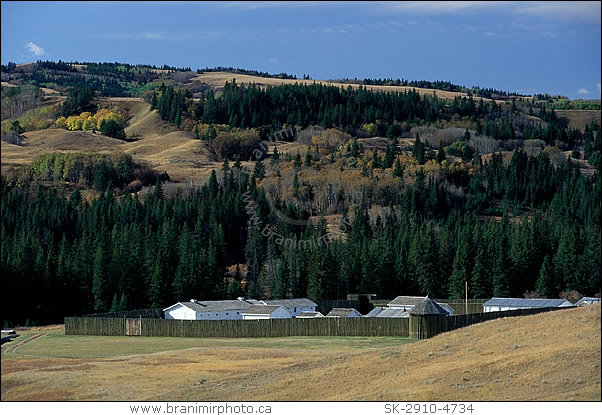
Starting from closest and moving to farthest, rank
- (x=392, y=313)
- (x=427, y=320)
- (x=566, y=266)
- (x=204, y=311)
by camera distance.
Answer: (x=427, y=320)
(x=392, y=313)
(x=204, y=311)
(x=566, y=266)

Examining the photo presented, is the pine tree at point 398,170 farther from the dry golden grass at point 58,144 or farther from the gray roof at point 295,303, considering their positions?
the gray roof at point 295,303

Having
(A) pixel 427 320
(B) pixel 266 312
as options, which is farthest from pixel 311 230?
(A) pixel 427 320

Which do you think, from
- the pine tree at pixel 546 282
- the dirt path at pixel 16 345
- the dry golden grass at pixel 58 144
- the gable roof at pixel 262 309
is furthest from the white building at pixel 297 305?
the dry golden grass at pixel 58 144

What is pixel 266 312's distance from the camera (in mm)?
71625

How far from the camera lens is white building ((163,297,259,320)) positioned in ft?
237

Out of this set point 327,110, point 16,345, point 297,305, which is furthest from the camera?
point 327,110

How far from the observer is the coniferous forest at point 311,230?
8256 centimetres

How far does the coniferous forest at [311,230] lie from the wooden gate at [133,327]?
17100 millimetres

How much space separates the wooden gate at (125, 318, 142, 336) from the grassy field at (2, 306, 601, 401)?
1095 centimetres

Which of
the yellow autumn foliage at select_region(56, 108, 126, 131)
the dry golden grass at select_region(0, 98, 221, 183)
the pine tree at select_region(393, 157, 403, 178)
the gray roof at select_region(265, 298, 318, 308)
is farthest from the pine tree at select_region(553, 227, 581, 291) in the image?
the yellow autumn foliage at select_region(56, 108, 126, 131)

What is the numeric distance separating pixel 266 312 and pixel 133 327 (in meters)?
11.9

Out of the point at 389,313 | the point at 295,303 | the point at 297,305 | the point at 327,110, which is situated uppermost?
the point at 327,110

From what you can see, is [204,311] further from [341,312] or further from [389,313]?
[389,313]

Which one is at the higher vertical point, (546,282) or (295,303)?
(546,282)
